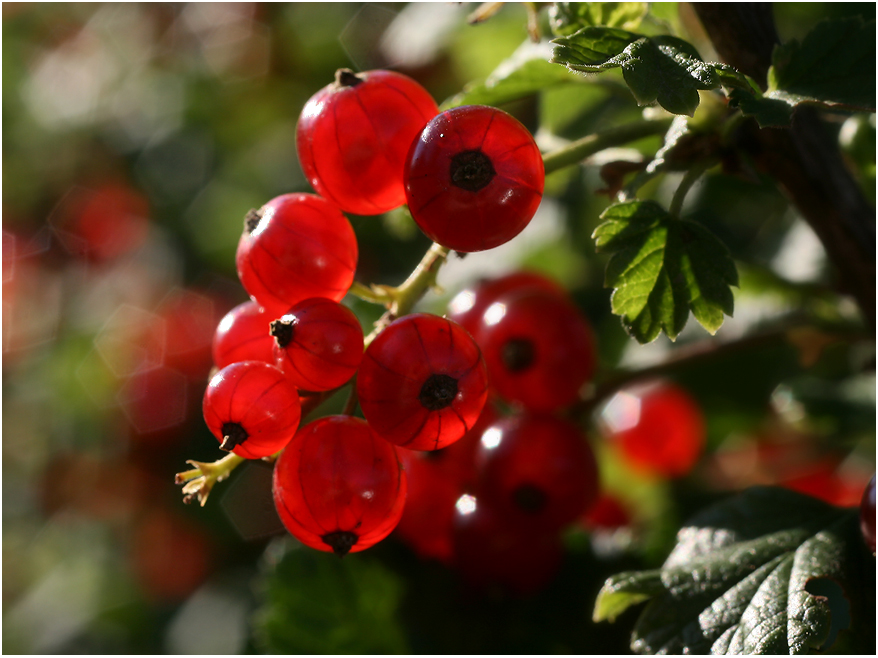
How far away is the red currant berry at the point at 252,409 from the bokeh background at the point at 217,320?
1.66 ft

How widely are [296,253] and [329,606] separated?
0.93m

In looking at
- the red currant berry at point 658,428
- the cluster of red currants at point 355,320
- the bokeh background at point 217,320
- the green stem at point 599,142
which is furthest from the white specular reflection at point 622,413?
the cluster of red currants at point 355,320

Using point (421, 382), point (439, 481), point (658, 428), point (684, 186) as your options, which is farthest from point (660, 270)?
point (658, 428)

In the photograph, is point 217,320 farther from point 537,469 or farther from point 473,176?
point 473,176

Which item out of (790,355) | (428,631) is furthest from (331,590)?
(790,355)

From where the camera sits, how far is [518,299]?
4.68 ft

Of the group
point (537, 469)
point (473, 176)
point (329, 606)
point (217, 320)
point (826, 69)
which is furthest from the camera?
point (217, 320)

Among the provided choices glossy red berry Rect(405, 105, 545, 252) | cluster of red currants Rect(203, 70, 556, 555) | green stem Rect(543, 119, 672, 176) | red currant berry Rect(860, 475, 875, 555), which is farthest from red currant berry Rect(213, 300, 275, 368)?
red currant berry Rect(860, 475, 875, 555)

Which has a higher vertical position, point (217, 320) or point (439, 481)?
point (439, 481)

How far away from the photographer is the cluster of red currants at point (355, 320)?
850 mm

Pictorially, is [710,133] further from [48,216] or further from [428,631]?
[48,216]

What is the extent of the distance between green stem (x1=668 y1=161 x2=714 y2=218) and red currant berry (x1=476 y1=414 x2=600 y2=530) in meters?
0.51

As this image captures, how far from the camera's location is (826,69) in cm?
99

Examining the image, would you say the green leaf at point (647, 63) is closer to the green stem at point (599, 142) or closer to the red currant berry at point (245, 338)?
the green stem at point (599, 142)
